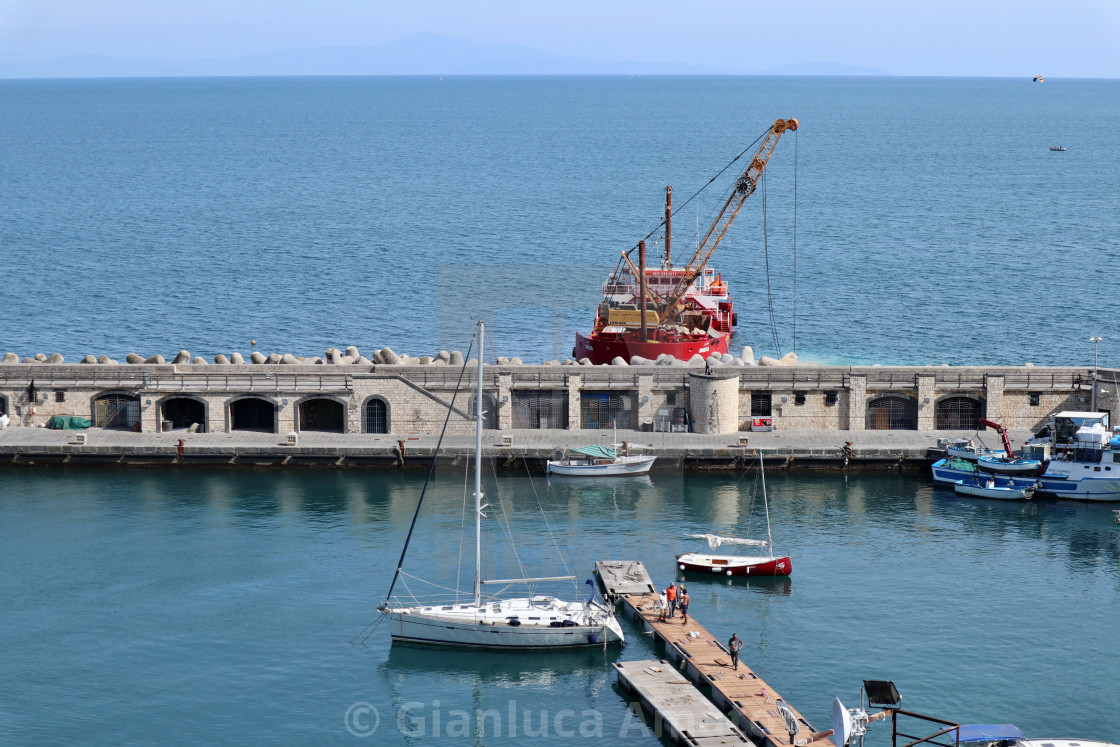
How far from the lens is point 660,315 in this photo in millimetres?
89375

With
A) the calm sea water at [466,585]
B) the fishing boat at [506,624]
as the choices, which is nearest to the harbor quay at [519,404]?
the calm sea water at [466,585]

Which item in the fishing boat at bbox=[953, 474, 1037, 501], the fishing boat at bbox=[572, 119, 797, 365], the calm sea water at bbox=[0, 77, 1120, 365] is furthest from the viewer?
the calm sea water at bbox=[0, 77, 1120, 365]

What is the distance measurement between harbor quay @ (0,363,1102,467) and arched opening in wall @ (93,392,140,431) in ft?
0.17

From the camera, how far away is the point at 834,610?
160 ft

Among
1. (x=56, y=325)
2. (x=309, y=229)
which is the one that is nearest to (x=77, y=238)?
(x=309, y=229)

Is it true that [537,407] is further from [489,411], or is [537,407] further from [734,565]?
[734,565]

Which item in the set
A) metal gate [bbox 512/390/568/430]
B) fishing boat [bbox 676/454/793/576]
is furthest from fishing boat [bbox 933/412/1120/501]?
metal gate [bbox 512/390/568/430]

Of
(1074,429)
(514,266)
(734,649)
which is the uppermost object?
(514,266)

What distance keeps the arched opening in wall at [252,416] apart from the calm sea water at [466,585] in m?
4.08

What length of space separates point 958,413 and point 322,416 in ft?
109

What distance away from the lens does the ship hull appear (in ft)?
273

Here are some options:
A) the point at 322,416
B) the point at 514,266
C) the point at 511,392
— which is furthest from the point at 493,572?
the point at 514,266

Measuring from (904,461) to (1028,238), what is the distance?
92973mm

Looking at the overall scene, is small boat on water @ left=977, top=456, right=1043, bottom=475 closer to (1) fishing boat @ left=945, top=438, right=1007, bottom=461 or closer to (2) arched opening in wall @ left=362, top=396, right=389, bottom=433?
(1) fishing boat @ left=945, top=438, right=1007, bottom=461
